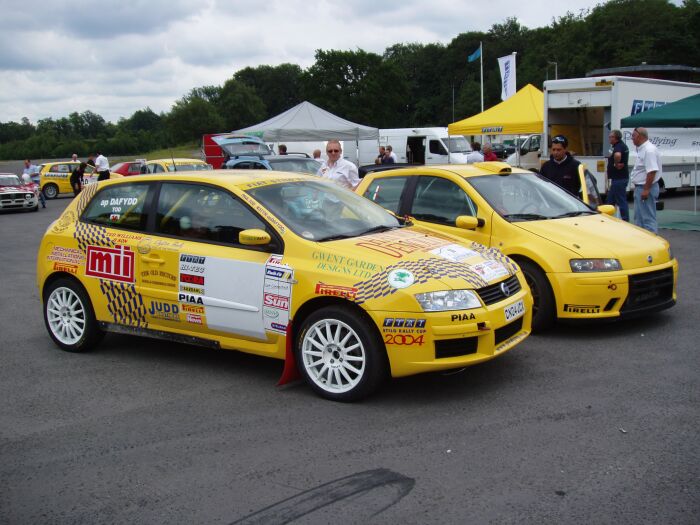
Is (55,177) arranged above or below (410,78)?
below

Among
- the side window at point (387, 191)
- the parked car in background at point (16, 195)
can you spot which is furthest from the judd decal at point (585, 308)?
the parked car in background at point (16, 195)

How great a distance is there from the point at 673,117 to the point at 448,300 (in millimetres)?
11328

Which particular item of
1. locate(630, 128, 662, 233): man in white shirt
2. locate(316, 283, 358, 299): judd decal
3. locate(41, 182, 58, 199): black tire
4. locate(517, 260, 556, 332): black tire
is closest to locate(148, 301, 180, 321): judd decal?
locate(316, 283, 358, 299): judd decal

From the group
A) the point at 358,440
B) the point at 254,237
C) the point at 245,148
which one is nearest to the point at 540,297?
the point at 254,237

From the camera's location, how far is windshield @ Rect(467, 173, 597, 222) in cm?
746

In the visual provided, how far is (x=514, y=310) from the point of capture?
541cm

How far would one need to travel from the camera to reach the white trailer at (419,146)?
112ft

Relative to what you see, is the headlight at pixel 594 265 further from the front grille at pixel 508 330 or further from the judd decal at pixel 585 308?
the front grille at pixel 508 330

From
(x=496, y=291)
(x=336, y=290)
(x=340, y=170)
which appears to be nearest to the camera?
(x=336, y=290)

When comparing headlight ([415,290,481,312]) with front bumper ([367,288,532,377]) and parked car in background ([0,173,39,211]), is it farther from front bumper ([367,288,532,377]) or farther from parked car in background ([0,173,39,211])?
parked car in background ([0,173,39,211])

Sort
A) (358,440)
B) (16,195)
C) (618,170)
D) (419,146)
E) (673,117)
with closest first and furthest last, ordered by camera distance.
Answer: (358,440)
(618,170)
(673,117)
(16,195)
(419,146)

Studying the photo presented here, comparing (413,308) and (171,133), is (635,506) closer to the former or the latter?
(413,308)

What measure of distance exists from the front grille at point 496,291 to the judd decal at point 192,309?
216cm

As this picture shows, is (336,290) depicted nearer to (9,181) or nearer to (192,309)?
(192,309)
